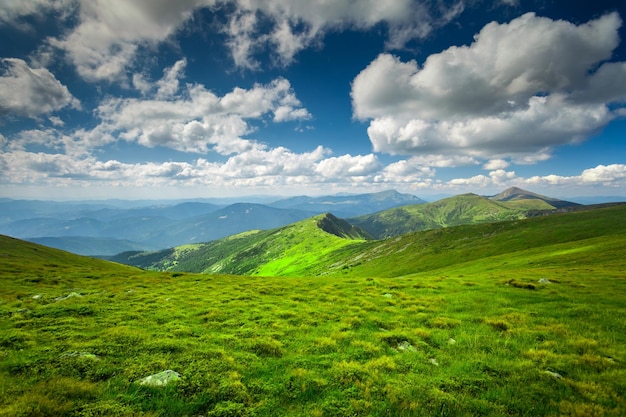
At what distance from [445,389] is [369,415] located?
3.86 m

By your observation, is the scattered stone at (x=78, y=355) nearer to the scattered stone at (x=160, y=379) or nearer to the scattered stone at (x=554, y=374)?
the scattered stone at (x=160, y=379)

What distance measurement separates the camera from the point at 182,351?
45.4ft

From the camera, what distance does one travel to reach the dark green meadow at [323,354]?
9781mm

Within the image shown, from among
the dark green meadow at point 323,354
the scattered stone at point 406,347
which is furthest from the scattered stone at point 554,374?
the scattered stone at point 406,347

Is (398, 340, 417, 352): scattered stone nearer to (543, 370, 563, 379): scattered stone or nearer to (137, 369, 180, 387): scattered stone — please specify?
(543, 370, 563, 379): scattered stone

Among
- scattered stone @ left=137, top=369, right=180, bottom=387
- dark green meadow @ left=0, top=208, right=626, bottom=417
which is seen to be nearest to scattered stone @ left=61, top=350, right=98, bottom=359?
dark green meadow @ left=0, top=208, right=626, bottom=417

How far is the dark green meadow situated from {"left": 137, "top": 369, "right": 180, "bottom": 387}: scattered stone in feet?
0.81

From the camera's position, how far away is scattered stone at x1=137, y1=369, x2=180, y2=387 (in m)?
10.6

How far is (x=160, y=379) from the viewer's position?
10836 millimetres

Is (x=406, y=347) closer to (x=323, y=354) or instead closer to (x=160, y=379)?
(x=323, y=354)

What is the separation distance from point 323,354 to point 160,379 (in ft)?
24.8

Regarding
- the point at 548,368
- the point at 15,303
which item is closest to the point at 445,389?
the point at 548,368

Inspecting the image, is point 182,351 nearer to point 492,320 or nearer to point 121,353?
point 121,353

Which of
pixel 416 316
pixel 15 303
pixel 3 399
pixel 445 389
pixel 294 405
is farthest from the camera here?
pixel 15 303
